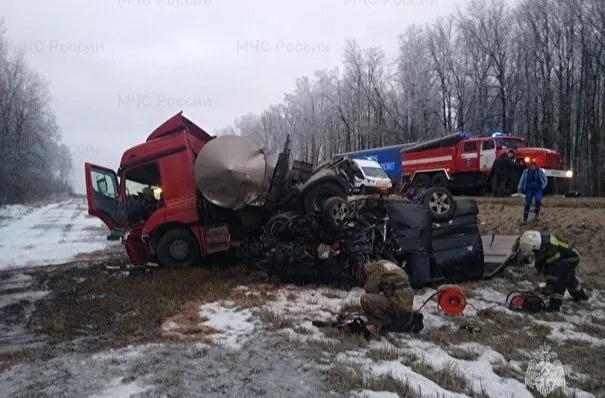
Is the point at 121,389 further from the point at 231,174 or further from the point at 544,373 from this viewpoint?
the point at 231,174

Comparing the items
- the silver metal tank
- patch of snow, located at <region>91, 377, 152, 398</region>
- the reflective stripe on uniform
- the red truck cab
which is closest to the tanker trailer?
the silver metal tank

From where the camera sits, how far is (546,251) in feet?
21.9

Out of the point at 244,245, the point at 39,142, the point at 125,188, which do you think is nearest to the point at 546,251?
the point at 244,245

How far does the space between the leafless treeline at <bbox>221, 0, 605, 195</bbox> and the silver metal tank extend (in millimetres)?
21988

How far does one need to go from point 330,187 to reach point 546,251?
3647mm

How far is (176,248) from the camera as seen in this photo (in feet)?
30.4

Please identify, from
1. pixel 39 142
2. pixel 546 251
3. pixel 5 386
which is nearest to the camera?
pixel 5 386

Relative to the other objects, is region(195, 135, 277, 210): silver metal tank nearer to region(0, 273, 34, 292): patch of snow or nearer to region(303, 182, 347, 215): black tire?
region(303, 182, 347, 215): black tire

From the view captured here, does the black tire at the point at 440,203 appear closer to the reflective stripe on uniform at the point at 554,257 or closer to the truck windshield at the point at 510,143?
the reflective stripe on uniform at the point at 554,257

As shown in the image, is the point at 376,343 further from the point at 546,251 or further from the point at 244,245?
the point at 244,245

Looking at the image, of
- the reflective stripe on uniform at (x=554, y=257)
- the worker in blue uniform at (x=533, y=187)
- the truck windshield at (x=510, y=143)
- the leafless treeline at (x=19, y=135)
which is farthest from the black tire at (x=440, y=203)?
the leafless treeline at (x=19, y=135)

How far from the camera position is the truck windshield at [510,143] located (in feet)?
56.7

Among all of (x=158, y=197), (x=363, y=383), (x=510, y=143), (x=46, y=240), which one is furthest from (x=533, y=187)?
(x=46, y=240)

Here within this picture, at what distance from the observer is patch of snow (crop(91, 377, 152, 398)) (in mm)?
3707
